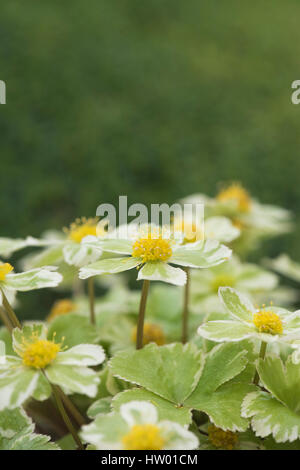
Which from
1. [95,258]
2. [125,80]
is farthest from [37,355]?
[125,80]

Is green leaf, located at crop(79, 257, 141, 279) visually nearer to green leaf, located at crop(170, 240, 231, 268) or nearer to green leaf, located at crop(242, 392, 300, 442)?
green leaf, located at crop(170, 240, 231, 268)

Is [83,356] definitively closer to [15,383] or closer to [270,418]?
[15,383]

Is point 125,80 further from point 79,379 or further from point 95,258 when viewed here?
point 79,379

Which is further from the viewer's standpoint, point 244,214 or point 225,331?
point 244,214

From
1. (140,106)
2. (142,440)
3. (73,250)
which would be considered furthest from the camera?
(140,106)

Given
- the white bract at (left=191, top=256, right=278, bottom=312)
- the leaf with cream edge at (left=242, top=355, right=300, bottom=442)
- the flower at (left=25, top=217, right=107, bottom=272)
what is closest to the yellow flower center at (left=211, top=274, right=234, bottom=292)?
the white bract at (left=191, top=256, right=278, bottom=312)

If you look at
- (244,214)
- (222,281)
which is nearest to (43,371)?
(222,281)

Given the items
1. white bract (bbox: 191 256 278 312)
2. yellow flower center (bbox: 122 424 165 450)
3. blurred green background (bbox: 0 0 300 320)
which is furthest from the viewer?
blurred green background (bbox: 0 0 300 320)

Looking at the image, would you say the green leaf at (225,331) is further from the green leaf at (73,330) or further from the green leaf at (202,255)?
the green leaf at (73,330)
